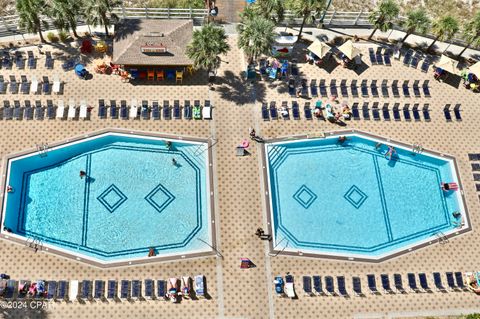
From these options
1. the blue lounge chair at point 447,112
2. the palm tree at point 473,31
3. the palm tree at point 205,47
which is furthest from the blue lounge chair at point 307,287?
the palm tree at point 473,31

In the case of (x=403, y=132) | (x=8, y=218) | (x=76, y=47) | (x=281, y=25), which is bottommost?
(x=8, y=218)

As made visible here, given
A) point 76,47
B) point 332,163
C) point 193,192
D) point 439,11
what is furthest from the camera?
point 439,11

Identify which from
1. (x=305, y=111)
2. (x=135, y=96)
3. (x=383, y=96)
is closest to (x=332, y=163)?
(x=305, y=111)

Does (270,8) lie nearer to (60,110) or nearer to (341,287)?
(60,110)

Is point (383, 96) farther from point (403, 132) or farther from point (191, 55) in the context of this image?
point (191, 55)

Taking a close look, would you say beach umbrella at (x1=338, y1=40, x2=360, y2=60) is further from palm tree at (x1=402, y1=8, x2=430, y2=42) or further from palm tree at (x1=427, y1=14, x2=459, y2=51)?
palm tree at (x1=427, y1=14, x2=459, y2=51)

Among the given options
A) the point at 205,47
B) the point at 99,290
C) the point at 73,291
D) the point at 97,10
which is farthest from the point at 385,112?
the point at 73,291

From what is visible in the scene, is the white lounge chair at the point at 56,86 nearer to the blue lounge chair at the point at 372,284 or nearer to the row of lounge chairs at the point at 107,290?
the row of lounge chairs at the point at 107,290
